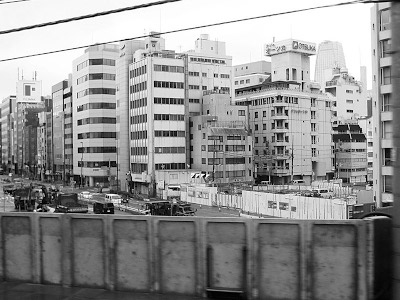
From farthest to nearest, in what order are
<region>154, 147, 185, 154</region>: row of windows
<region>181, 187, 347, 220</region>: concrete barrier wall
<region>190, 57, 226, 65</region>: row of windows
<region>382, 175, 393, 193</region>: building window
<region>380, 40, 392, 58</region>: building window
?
1. <region>190, 57, 226, 65</region>: row of windows
2. <region>154, 147, 185, 154</region>: row of windows
3. <region>181, 187, 347, 220</region>: concrete barrier wall
4. <region>382, 175, 393, 193</region>: building window
5. <region>380, 40, 392, 58</region>: building window

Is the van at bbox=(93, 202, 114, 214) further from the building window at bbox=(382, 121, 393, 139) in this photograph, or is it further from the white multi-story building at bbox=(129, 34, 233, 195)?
the white multi-story building at bbox=(129, 34, 233, 195)

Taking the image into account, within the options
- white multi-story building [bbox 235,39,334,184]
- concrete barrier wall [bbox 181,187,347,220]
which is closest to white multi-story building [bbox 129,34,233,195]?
white multi-story building [bbox 235,39,334,184]

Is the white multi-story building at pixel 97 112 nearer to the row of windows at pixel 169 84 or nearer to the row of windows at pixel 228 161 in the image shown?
the row of windows at pixel 169 84

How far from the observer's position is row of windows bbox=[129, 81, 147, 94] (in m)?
83.6

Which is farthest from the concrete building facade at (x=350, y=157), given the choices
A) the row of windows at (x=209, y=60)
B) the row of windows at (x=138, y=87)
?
the row of windows at (x=138, y=87)

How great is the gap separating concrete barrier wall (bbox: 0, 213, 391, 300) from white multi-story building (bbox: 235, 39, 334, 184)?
274 feet

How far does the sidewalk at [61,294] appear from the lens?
10.3 meters

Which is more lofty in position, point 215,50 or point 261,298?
point 215,50

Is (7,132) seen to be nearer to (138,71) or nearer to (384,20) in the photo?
(138,71)

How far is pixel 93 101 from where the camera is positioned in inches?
4055

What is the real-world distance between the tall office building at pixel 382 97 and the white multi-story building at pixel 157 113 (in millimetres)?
46120

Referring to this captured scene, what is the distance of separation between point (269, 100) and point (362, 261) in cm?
8980

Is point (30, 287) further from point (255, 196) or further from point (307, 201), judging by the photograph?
point (255, 196)

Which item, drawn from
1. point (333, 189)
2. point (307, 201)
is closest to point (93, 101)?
point (333, 189)
